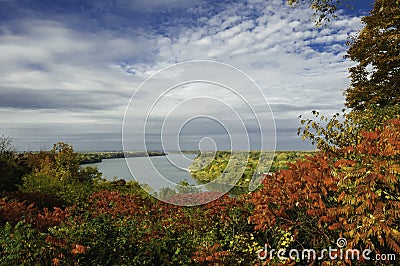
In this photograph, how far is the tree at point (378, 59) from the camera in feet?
43.6

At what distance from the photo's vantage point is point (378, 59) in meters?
13.8

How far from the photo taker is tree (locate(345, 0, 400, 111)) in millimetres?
13297

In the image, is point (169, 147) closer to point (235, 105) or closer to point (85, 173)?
point (235, 105)

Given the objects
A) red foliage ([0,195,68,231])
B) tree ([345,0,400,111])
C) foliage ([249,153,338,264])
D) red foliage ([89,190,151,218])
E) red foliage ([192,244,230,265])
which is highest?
tree ([345,0,400,111])

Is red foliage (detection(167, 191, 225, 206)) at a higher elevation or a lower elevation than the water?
lower

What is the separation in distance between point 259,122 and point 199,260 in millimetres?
2904

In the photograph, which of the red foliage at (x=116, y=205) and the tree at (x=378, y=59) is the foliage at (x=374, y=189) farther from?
the tree at (x=378, y=59)

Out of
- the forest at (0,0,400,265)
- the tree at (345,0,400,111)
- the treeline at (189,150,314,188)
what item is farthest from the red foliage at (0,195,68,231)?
the tree at (345,0,400,111)

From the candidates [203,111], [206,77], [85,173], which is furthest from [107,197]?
[85,173]

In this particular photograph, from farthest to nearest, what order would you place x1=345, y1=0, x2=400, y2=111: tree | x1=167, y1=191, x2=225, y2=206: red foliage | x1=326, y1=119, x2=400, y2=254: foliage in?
x1=345, y1=0, x2=400, y2=111: tree → x1=167, y1=191, x2=225, y2=206: red foliage → x1=326, y1=119, x2=400, y2=254: foliage

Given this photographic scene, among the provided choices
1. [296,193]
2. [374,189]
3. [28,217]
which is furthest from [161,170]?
[374,189]

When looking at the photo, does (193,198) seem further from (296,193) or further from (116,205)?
(296,193)

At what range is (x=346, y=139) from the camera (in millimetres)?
7516

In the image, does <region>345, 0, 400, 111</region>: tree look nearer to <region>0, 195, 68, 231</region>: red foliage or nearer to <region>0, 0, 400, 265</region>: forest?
<region>0, 0, 400, 265</region>: forest
